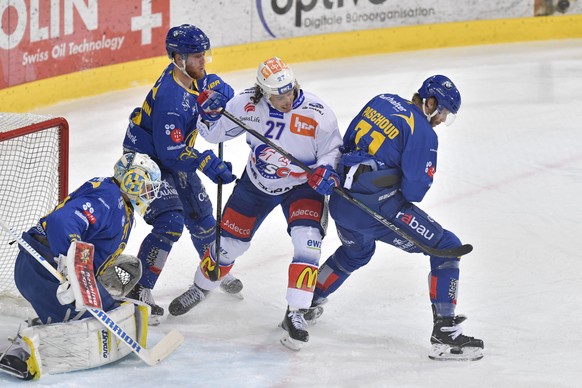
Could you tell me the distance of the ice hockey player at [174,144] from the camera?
15.4 feet

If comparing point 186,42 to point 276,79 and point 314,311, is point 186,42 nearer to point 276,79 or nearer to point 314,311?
point 276,79

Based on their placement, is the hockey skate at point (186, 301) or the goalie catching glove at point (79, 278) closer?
the goalie catching glove at point (79, 278)

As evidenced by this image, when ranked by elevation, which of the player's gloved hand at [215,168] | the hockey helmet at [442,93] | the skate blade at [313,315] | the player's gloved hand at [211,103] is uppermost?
the hockey helmet at [442,93]

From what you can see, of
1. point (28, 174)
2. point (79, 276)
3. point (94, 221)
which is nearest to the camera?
point (79, 276)

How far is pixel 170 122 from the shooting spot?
15.4 ft

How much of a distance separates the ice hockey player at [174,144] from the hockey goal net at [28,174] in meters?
0.32

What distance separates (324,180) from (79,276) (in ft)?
3.49

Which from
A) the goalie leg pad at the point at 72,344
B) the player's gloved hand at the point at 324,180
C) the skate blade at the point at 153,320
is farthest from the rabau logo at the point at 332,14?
the goalie leg pad at the point at 72,344

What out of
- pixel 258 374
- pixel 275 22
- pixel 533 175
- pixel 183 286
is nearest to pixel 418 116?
pixel 258 374

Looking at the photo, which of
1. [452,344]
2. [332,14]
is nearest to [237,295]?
[452,344]

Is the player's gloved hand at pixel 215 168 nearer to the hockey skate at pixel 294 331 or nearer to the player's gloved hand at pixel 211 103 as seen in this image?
the player's gloved hand at pixel 211 103

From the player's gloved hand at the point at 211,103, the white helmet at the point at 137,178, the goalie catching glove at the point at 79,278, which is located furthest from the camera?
the player's gloved hand at the point at 211,103

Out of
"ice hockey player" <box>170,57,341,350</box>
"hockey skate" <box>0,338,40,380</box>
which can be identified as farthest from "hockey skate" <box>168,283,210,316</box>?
"hockey skate" <box>0,338,40,380</box>

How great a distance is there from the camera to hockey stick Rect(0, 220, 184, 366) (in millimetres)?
3930
